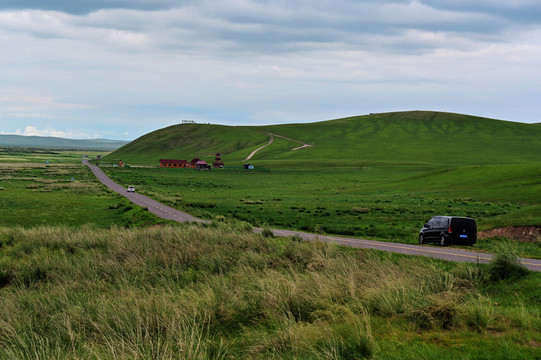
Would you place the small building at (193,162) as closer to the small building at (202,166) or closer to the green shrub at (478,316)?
the small building at (202,166)

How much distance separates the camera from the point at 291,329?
28.6 ft

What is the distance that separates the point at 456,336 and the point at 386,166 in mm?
147249

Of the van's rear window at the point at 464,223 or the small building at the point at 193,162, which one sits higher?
the small building at the point at 193,162

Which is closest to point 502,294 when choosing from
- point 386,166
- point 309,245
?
point 309,245

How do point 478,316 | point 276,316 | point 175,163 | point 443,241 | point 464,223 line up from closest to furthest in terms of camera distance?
1. point 478,316
2. point 276,316
3. point 464,223
4. point 443,241
5. point 175,163

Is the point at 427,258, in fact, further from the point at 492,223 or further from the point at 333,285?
the point at 492,223

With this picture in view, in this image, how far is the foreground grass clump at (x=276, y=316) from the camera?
816 centimetres

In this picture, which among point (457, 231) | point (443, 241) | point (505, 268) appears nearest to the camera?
point (505, 268)

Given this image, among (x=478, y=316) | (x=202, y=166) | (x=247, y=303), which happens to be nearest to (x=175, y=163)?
(x=202, y=166)

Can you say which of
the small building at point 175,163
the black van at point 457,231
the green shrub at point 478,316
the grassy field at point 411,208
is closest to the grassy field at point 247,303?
the green shrub at point 478,316

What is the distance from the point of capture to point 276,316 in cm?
1030

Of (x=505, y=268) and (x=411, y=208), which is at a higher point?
(x=505, y=268)

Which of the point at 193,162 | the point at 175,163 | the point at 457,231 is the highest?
the point at 193,162

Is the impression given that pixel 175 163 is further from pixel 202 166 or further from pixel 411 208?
pixel 411 208
